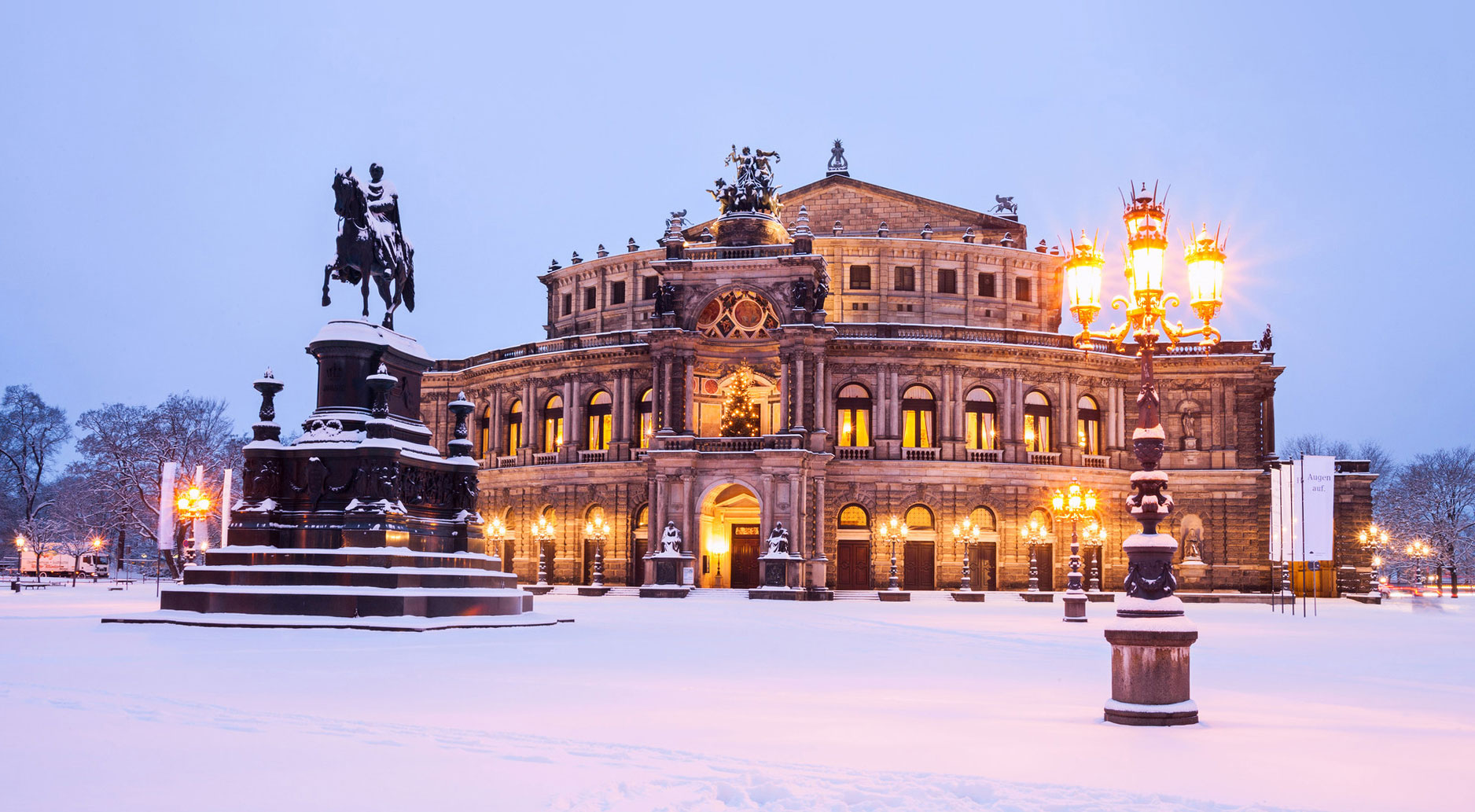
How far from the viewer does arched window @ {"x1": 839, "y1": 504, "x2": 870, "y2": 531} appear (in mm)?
59500

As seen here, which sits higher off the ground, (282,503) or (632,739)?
(282,503)

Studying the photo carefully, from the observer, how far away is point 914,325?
2327 inches

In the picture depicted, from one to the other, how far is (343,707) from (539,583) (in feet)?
139

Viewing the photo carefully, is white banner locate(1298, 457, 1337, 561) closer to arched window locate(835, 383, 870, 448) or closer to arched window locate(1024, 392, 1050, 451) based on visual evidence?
arched window locate(1024, 392, 1050, 451)

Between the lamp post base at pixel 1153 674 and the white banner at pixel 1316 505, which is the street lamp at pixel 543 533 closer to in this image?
the white banner at pixel 1316 505

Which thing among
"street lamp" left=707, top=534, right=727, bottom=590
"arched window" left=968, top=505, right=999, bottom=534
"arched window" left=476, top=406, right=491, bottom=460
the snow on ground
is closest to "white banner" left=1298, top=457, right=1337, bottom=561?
"arched window" left=968, top=505, right=999, bottom=534

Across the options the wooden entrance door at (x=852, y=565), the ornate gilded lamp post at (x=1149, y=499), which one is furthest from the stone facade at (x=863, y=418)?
the ornate gilded lamp post at (x=1149, y=499)

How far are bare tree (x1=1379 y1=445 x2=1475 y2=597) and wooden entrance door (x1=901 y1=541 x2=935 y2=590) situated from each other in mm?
48768

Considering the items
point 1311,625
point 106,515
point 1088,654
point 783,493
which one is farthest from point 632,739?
point 106,515

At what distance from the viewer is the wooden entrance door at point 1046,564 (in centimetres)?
6041

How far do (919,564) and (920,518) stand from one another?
2214 mm

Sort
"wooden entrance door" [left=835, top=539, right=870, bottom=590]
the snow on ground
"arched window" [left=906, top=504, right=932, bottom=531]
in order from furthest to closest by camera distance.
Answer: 1. "arched window" [left=906, top=504, right=932, bottom=531]
2. "wooden entrance door" [left=835, top=539, right=870, bottom=590]
3. the snow on ground

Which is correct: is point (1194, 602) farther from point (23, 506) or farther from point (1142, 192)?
point (23, 506)

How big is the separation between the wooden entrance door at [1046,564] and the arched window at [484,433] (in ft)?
98.7
